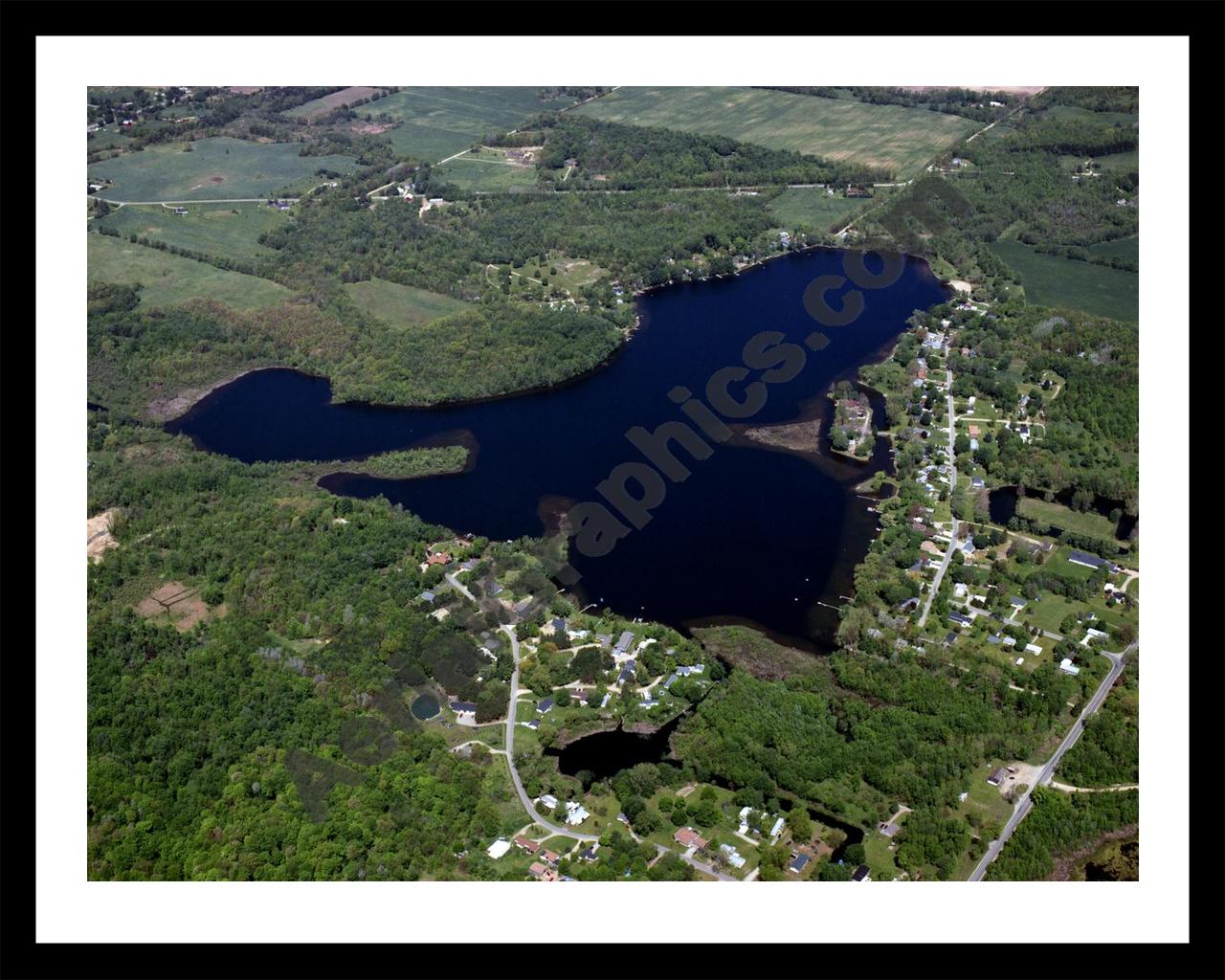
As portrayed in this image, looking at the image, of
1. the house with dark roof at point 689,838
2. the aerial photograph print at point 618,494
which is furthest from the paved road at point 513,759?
the house with dark roof at point 689,838

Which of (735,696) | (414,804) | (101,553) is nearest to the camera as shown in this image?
(414,804)

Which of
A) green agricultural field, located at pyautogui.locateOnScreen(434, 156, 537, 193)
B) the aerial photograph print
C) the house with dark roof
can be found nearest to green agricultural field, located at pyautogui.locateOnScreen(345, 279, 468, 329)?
the aerial photograph print

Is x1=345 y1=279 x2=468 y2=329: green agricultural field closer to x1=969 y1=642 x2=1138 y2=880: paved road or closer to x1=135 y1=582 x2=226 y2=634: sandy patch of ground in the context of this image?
x1=135 y1=582 x2=226 y2=634: sandy patch of ground

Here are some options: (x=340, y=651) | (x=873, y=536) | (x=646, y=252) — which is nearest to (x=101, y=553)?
(x=340, y=651)

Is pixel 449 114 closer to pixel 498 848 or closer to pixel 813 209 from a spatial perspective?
pixel 813 209

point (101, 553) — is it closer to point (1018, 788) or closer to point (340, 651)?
point (340, 651)

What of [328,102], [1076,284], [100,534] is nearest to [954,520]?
[1076,284]

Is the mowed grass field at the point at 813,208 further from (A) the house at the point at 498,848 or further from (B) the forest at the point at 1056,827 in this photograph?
(A) the house at the point at 498,848
